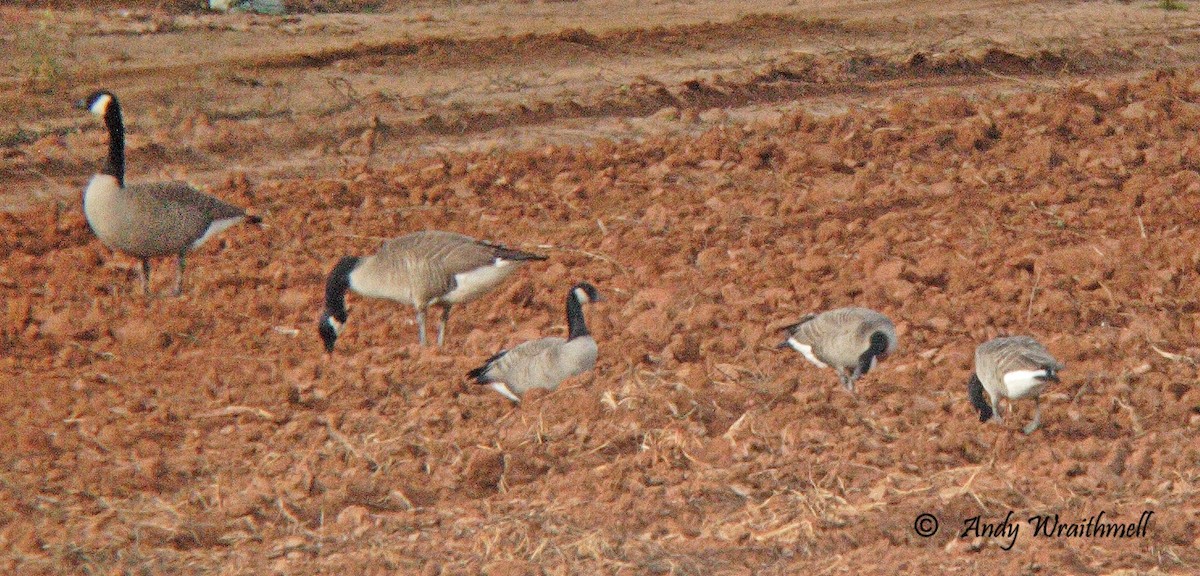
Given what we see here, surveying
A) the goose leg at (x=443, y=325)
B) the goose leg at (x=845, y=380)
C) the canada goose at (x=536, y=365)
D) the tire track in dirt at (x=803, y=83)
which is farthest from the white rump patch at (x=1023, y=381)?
the tire track in dirt at (x=803, y=83)

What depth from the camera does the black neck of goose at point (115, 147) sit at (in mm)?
10398

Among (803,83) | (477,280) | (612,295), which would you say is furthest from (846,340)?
(803,83)

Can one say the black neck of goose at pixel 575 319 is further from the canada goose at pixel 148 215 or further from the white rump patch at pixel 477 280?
the canada goose at pixel 148 215

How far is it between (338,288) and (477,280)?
0.82m

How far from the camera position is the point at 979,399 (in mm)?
7656

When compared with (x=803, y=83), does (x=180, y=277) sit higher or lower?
lower

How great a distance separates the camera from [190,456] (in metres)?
7.74

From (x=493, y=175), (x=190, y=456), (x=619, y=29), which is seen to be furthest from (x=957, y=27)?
(x=190, y=456)

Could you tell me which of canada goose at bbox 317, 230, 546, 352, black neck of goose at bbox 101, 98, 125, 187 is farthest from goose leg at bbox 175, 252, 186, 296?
canada goose at bbox 317, 230, 546, 352

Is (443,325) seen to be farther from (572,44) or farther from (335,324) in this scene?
(572,44)

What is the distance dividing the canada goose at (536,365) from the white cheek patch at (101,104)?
4.10 metres

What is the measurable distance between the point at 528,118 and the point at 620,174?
2.03 m

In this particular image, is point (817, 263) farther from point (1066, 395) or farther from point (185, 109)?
point (185, 109)

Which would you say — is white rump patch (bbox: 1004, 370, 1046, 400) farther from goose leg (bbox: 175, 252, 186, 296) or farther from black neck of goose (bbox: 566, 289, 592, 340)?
goose leg (bbox: 175, 252, 186, 296)
